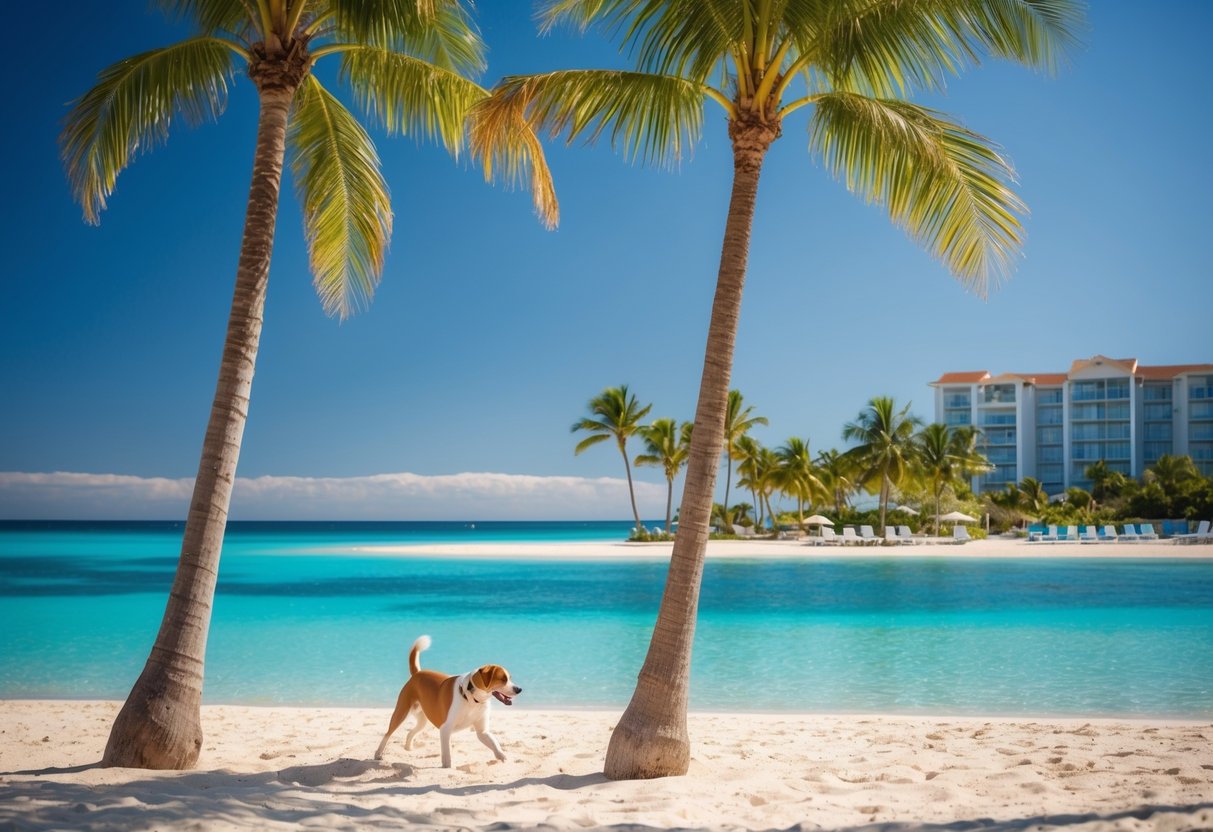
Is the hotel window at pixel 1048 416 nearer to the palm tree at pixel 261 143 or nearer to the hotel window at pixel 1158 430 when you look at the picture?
the hotel window at pixel 1158 430

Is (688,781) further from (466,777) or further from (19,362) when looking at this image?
(19,362)

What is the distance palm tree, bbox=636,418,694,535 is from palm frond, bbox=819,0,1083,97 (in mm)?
42105

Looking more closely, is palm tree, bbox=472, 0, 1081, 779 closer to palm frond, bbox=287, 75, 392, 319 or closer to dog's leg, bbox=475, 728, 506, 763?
dog's leg, bbox=475, 728, 506, 763

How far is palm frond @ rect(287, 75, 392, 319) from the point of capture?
25.8 ft

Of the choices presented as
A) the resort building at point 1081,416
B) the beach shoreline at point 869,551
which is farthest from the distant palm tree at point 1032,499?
the beach shoreline at point 869,551

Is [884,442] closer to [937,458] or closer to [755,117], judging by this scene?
[937,458]

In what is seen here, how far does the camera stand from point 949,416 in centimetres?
8350

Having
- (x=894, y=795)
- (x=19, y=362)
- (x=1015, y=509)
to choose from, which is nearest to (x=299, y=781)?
(x=894, y=795)

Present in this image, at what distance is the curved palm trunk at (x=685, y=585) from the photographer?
18.1 ft

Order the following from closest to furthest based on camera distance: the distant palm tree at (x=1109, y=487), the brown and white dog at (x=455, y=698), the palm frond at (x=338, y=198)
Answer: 1. the brown and white dog at (x=455, y=698)
2. the palm frond at (x=338, y=198)
3. the distant palm tree at (x=1109, y=487)

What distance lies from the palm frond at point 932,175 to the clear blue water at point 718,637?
4872mm

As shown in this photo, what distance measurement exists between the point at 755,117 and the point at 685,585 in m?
3.22

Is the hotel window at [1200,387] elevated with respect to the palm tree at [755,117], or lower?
elevated

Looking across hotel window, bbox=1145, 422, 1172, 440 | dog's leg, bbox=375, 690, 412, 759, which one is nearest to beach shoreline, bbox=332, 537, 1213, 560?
dog's leg, bbox=375, 690, 412, 759
